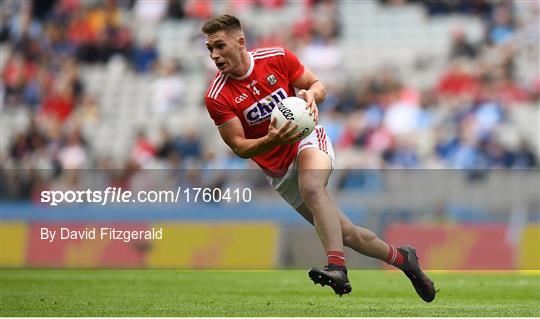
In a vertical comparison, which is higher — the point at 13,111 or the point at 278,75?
the point at 278,75

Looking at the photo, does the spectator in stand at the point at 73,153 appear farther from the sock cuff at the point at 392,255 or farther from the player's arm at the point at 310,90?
the sock cuff at the point at 392,255

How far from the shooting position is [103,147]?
67.5 ft

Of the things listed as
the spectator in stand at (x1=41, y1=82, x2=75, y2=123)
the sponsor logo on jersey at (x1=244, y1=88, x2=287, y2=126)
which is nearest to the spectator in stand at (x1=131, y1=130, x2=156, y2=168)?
the spectator in stand at (x1=41, y1=82, x2=75, y2=123)

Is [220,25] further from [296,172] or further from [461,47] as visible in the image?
[461,47]

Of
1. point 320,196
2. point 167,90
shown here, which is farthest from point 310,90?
point 167,90

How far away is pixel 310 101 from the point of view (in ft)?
26.0

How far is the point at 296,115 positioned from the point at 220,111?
64 centimetres

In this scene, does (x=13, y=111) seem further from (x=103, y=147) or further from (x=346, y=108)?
(x=346, y=108)

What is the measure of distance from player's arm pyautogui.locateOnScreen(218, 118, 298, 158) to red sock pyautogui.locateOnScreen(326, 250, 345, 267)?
0.78 m

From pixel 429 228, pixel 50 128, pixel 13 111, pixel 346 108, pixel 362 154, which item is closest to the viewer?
pixel 429 228

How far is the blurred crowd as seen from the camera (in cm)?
1778

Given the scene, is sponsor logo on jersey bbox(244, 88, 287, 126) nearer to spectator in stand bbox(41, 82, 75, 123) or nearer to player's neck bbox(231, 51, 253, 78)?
player's neck bbox(231, 51, 253, 78)

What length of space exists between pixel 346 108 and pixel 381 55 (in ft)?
7.57

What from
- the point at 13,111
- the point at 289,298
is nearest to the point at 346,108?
the point at 13,111
